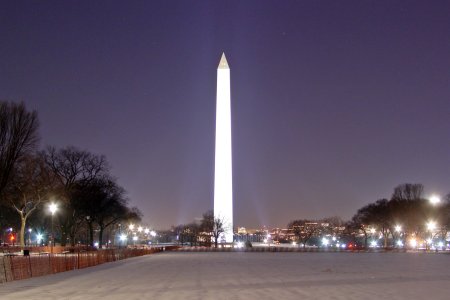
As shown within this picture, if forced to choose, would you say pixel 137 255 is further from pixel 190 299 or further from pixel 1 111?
pixel 190 299

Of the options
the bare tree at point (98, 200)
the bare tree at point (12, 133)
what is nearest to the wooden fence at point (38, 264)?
the bare tree at point (12, 133)

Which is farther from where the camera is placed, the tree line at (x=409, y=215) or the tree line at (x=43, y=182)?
the tree line at (x=409, y=215)

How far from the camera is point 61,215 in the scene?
91.8 m

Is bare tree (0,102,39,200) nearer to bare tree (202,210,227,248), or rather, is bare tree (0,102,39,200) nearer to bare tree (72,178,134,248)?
bare tree (72,178,134,248)

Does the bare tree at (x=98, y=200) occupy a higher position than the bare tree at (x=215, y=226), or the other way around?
the bare tree at (x=98, y=200)

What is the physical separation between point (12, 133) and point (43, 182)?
20.1 m

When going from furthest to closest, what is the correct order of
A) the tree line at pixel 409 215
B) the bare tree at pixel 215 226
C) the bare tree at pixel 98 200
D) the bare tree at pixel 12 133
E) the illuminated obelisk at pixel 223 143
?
the bare tree at pixel 215 226 < the tree line at pixel 409 215 < the illuminated obelisk at pixel 223 143 < the bare tree at pixel 98 200 < the bare tree at pixel 12 133

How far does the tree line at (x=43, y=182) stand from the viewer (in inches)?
2045

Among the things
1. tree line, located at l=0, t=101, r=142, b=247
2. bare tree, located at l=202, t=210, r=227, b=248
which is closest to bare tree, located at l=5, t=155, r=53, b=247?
tree line, located at l=0, t=101, r=142, b=247

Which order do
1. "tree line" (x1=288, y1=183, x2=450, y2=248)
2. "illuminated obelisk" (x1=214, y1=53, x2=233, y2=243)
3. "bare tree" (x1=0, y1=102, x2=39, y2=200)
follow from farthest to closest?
"tree line" (x1=288, y1=183, x2=450, y2=248) → "illuminated obelisk" (x1=214, y1=53, x2=233, y2=243) → "bare tree" (x1=0, y1=102, x2=39, y2=200)

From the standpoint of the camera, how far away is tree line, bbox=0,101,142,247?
51.9 m

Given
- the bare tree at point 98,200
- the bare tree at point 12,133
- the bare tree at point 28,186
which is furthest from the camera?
the bare tree at point 98,200

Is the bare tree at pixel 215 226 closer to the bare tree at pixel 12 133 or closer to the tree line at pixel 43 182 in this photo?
the tree line at pixel 43 182

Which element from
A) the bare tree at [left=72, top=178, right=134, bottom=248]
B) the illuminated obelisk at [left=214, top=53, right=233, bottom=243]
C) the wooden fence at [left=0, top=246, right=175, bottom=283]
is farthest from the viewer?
the illuminated obelisk at [left=214, top=53, right=233, bottom=243]
